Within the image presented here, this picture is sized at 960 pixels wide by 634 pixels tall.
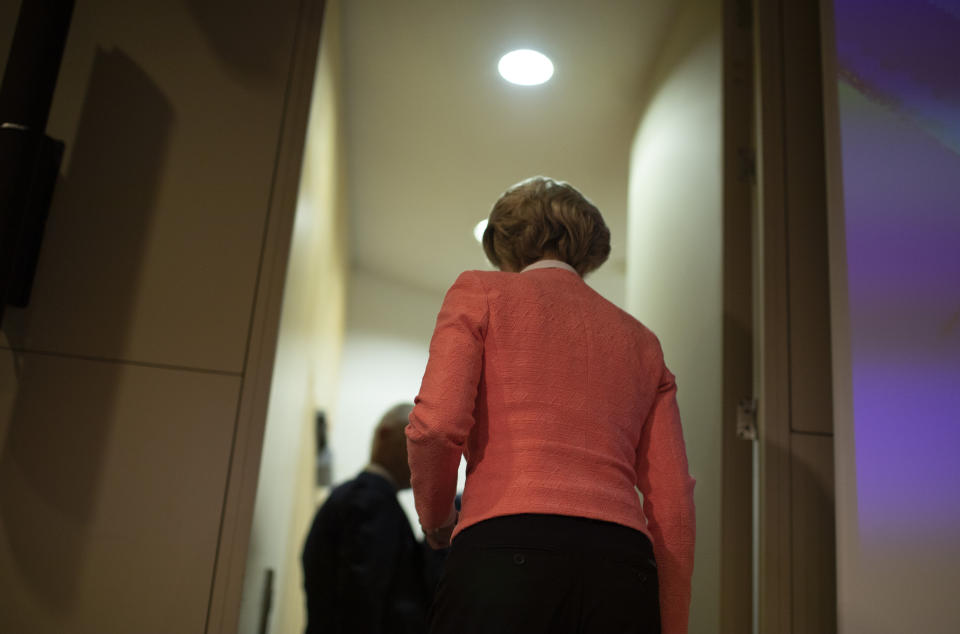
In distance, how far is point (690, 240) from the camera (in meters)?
2.16

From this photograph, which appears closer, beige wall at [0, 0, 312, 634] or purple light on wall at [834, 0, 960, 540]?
beige wall at [0, 0, 312, 634]

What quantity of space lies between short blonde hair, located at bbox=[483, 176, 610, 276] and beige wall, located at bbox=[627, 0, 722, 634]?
663 millimetres

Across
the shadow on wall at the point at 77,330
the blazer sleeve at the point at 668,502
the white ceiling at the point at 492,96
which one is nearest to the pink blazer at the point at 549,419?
the blazer sleeve at the point at 668,502

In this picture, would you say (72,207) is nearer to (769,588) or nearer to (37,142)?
(37,142)

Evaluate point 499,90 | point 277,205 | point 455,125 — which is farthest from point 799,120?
point 277,205

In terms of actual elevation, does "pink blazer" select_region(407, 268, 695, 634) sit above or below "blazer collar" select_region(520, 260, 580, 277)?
below

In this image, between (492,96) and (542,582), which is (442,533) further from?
(492,96)

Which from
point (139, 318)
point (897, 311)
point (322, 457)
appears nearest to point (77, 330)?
point (139, 318)

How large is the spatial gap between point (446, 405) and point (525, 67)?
163 cm

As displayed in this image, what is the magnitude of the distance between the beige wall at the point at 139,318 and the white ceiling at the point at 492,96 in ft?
2.34

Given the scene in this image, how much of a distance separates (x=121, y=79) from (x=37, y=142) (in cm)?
27

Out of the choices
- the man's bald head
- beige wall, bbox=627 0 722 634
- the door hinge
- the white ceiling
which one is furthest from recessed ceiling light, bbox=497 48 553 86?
the door hinge

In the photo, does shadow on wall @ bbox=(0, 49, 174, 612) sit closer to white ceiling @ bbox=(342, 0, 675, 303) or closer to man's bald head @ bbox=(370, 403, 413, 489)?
man's bald head @ bbox=(370, 403, 413, 489)

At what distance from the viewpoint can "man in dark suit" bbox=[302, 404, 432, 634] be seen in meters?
1.92
